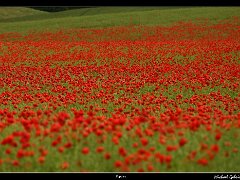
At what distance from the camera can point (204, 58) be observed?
17875mm

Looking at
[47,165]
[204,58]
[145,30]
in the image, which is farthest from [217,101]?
[145,30]

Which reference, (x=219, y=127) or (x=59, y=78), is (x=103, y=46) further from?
(x=219, y=127)

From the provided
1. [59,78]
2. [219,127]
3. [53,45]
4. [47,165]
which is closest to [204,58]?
[59,78]

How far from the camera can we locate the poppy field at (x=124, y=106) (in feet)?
14.4

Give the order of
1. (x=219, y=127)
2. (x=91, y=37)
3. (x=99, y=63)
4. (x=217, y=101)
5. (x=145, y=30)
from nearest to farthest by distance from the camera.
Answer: (x=219, y=127)
(x=217, y=101)
(x=99, y=63)
(x=91, y=37)
(x=145, y=30)

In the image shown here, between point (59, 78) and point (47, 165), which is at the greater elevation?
point (47, 165)

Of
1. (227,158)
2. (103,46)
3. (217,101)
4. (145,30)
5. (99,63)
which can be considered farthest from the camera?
(145,30)

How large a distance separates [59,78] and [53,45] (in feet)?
37.6

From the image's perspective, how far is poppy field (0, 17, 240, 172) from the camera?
173 inches

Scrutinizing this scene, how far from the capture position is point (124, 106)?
8.85m

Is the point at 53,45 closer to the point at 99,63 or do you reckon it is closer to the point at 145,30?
the point at 99,63

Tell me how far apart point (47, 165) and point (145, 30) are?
30018 mm

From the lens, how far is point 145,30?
3378 cm
